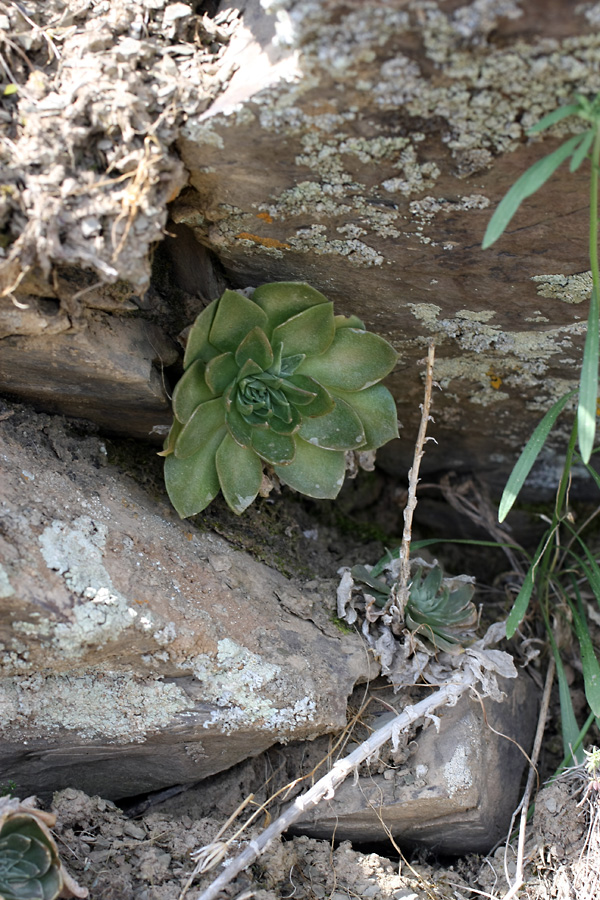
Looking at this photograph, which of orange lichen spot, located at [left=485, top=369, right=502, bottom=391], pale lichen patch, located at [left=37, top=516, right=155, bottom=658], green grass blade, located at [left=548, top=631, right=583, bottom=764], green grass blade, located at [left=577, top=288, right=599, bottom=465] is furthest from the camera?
orange lichen spot, located at [left=485, top=369, right=502, bottom=391]

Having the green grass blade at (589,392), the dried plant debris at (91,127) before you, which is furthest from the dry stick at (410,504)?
the dried plant debris at (91,127)

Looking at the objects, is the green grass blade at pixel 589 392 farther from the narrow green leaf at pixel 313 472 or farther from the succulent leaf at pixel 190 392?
the succulent leaf at pixel 190 392

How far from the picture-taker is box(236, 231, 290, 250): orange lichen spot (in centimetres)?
166

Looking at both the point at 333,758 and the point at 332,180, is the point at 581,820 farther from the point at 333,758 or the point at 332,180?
the point at 332,180

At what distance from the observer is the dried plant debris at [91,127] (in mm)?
1301

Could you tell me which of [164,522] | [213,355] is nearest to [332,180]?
[213,355]

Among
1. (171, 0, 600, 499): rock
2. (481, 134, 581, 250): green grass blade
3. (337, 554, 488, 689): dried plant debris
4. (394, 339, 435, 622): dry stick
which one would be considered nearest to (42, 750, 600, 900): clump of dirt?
(337, 554, 488, 689): dried plant debris

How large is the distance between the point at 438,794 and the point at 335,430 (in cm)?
94

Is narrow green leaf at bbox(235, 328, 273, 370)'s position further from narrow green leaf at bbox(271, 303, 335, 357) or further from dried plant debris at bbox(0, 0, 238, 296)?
dried plant debris at bbox(0, 0, 238, 296)

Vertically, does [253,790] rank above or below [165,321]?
below

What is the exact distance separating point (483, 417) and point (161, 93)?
4.71ft

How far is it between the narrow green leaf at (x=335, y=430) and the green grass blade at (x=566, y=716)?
0.91 metres

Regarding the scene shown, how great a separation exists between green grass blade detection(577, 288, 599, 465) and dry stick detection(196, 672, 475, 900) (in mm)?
715

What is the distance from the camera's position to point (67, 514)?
1.52 m
